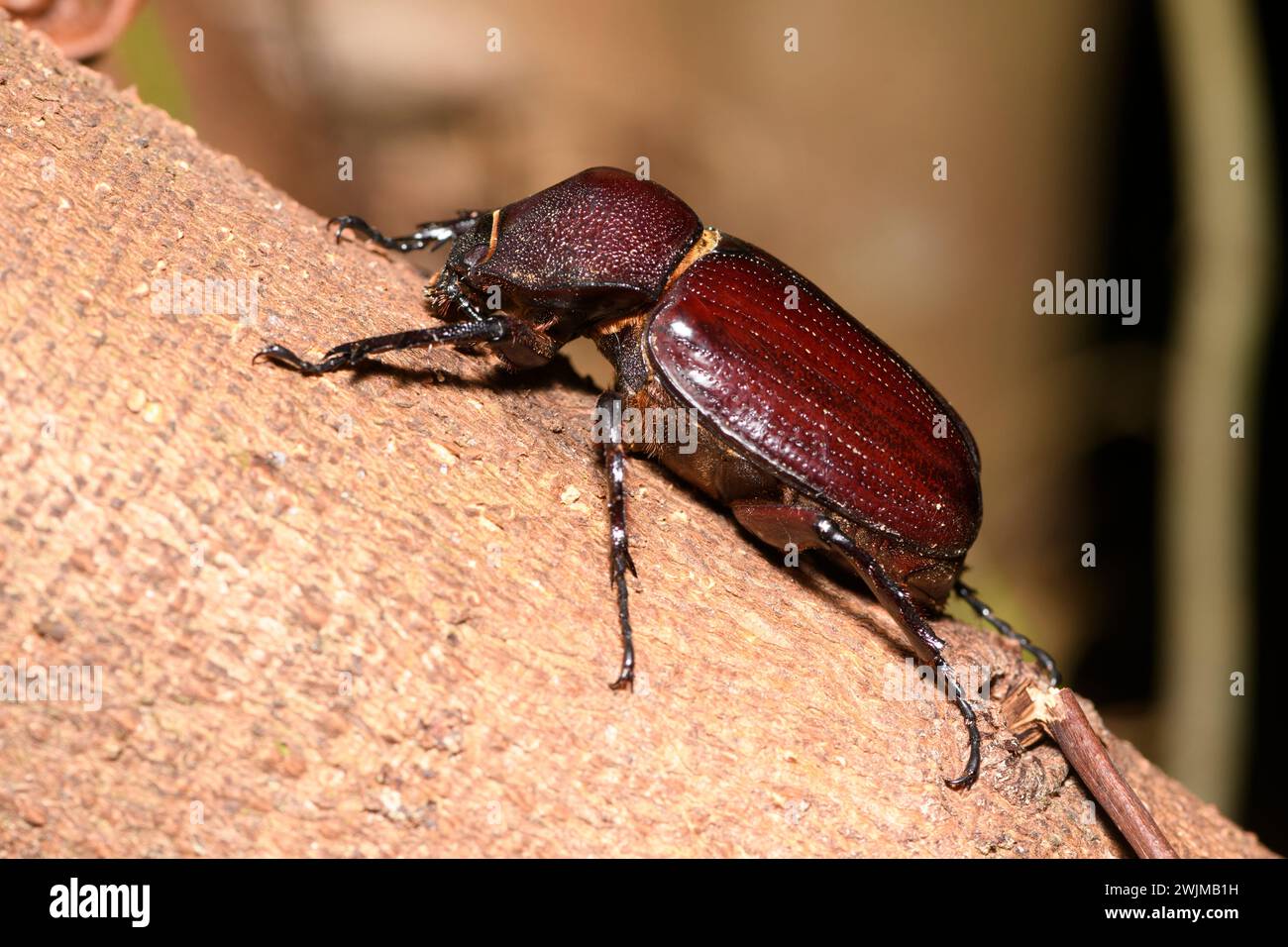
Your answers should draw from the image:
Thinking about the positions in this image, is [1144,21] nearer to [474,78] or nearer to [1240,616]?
[1240,616]

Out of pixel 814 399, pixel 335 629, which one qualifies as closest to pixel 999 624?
pixel 814 399

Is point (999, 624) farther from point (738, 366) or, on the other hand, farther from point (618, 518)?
point (618, 518)

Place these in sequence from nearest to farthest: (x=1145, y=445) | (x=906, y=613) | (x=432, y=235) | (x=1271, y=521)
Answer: (x=906, y=613), (x=432, y=235), (x=1271, y=521), (x=1145, y=445)

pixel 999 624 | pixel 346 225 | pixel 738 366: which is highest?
pixel 346 225

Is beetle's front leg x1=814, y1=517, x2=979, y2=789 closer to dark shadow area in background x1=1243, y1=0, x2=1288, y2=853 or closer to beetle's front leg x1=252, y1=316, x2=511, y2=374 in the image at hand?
beetle's front leg x1=252, y1=316, x2=511, y2=374

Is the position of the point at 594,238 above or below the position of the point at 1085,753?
above

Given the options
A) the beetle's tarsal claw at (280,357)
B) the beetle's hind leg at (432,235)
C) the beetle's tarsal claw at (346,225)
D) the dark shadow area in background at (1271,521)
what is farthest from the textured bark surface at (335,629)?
the dark shadow area in background at (1271,521)

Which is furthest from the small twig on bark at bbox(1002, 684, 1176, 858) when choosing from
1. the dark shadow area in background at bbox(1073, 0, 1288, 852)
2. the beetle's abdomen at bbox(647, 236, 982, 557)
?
the dark shadow area in background at bbox(1073, 0, 1288, 852)
